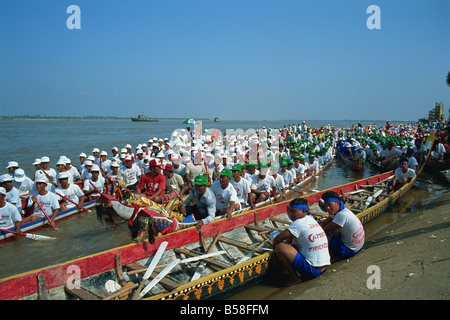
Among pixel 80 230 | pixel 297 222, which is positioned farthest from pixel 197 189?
pixel 80 230

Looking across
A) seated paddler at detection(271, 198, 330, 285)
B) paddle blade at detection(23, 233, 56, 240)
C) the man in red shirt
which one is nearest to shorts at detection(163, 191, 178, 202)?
the man in red shirt

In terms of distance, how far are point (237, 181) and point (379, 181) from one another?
817 centimetres

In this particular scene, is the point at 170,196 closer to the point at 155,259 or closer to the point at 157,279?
the point at 155,259

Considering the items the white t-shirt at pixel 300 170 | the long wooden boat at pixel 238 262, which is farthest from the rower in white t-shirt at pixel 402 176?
the white t-shirt at pixel 300 170

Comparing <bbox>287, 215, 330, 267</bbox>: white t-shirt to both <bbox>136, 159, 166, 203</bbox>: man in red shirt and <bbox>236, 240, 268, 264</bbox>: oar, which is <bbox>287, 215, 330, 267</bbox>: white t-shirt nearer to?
<bbox>236, 240, 268, 264</bbox>: oar

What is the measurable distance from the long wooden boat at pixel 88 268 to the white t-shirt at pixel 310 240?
213 cm

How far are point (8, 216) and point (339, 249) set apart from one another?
7553 millimetres

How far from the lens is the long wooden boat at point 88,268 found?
404 centimetres

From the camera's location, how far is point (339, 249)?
5789 mm

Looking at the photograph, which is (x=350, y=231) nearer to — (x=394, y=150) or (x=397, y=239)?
(x=397, y=239)

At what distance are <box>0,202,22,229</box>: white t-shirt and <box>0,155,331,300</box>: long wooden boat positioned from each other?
3141mm

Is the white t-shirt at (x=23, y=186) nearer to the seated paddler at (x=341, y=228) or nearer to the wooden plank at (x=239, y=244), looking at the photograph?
the wooden plank at (x=239, y=244)

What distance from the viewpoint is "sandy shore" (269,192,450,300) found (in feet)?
14.2

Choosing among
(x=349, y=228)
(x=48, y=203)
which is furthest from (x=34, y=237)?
(x=349, y=228)
